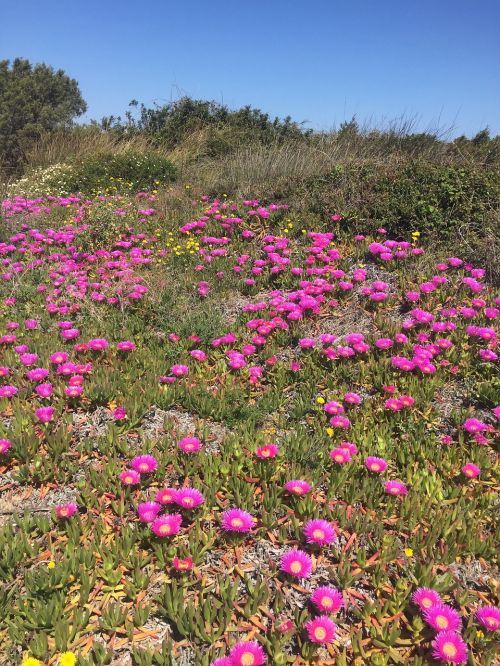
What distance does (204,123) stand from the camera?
54.3 feet

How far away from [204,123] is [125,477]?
16029mm

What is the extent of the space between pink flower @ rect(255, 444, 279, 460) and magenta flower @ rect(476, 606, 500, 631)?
4.31 ft

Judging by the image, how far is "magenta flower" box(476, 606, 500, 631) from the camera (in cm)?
202

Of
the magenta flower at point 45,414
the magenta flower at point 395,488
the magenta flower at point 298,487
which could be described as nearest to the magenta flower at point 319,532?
the magenta flower at point 298,487

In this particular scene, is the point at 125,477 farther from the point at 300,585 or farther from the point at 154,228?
the point at 154,228

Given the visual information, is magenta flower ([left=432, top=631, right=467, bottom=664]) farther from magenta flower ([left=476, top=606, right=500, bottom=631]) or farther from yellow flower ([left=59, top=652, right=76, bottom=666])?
yellow flower ([left=59, top=652, right=76, bottom=666])

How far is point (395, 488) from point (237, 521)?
928mm

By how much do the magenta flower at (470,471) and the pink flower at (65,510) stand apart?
7.58 ft

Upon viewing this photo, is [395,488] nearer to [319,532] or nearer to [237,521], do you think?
[319,532]

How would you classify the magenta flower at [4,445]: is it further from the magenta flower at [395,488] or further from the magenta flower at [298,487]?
the magenta flower at [395,488]

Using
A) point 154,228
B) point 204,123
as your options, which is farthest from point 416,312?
point 204,123

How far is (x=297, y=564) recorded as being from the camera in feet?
7.54

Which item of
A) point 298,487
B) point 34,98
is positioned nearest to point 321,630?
point 298,487

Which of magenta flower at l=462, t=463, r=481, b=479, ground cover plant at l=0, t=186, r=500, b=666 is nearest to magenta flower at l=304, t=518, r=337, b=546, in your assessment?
ground cover plant at l=0, t=186, r=500, b=666
